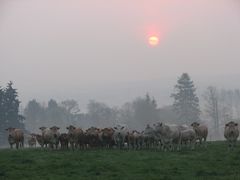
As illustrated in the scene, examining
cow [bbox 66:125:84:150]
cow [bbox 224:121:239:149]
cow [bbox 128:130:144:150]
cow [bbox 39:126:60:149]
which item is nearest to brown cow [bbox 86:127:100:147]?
cow [bbox 66:125:84:150]

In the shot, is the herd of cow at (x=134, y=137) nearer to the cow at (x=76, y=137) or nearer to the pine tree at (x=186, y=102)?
the cow at (x=76, y=137)

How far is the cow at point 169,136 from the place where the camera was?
3269 cm

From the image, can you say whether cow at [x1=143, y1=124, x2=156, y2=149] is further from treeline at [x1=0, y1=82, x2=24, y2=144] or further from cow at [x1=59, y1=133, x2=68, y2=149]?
treeline at [x1=0, y1=82, x2=24, y2=144]

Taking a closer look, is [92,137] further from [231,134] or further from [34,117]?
[34,117]

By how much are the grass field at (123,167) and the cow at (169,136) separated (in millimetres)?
6526

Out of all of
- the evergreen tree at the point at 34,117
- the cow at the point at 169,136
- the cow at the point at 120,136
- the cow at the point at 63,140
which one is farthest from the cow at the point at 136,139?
the evergreen tree at the point at 34,117

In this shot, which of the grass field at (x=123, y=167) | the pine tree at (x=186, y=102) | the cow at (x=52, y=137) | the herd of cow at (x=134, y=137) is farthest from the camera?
the pine tree at (x=186, y=102)

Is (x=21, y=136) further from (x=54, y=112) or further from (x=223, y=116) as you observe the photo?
(x=223, y=116)

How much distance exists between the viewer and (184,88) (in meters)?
120

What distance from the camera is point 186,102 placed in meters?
117

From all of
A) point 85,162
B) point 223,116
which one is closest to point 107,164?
point 85,162

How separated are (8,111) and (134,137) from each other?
2223 inches

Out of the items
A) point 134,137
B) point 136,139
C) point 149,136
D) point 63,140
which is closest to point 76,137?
point 63,140

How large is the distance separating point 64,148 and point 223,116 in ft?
381
